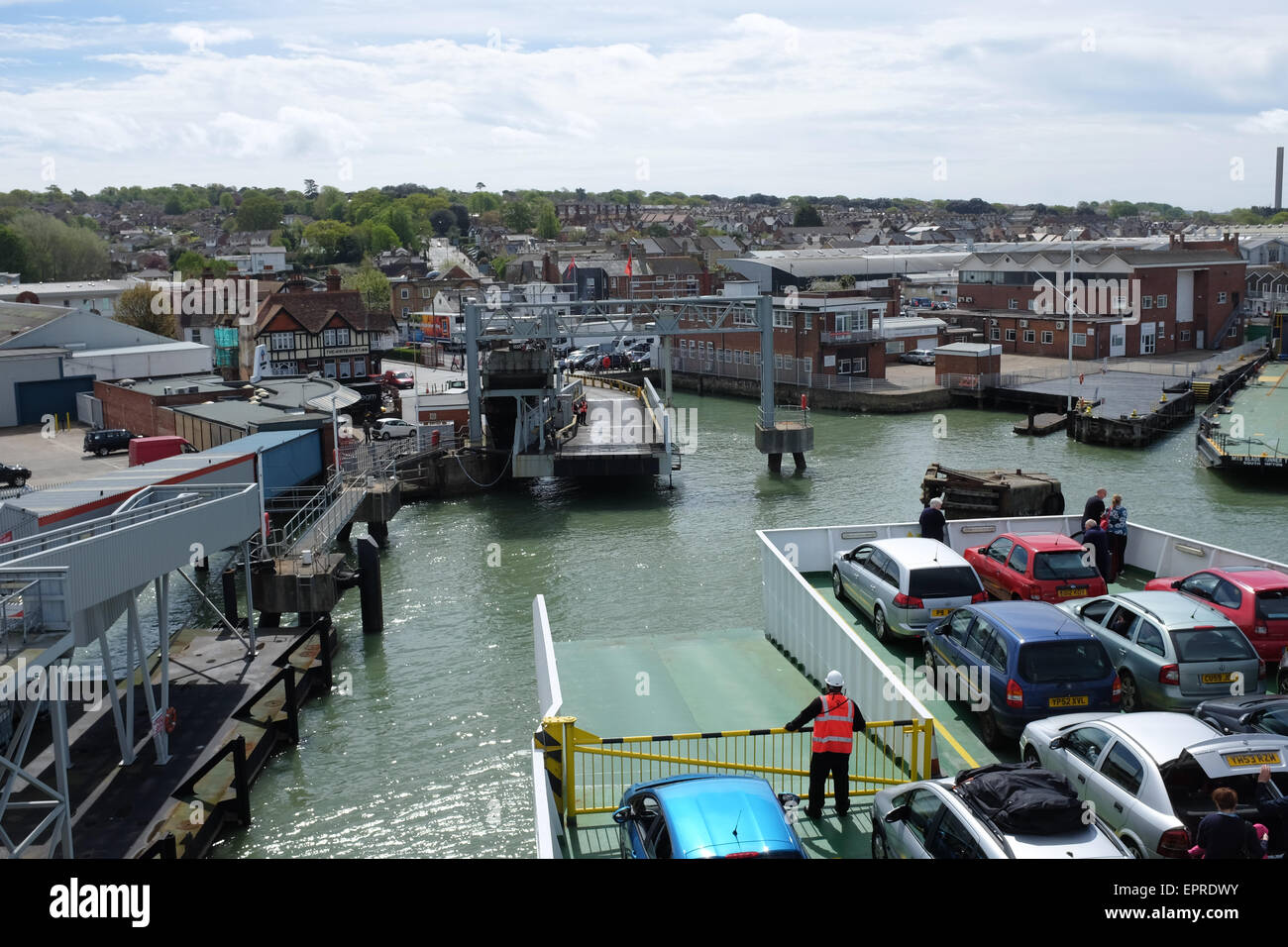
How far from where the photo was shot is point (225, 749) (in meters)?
13.8

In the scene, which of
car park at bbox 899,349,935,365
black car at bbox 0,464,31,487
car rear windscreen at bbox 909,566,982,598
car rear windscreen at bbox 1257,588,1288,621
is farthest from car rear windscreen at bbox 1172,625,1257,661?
car park at bbox 899,349,935,365

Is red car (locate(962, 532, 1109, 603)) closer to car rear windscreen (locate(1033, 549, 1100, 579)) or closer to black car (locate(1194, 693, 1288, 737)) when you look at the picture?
car rear windscreen (locate(1033, 549, 1100, 579))

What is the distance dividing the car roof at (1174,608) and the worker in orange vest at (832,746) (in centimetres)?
405

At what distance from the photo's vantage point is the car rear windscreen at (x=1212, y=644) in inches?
424

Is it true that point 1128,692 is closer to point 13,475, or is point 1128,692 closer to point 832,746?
point 832,746

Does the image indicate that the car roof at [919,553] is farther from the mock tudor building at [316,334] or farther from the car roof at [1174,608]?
the mock tudor building at [316,334]

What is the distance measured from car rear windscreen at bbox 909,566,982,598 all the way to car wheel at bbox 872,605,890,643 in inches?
24.6

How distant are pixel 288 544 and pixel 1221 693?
18341 mm

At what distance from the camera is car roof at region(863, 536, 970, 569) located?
13531mm

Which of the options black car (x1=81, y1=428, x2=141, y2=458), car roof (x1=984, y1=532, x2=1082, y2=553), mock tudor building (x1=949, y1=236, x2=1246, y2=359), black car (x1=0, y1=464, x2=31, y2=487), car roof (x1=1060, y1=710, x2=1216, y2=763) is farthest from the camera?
mock tudor building (x1=949, y1=236, x2=1246, y2=359)

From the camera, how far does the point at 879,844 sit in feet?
26.5

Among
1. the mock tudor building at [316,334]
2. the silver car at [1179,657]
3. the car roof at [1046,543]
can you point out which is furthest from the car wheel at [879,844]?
the mock tudor building at [316,334]

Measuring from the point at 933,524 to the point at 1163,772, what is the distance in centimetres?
836
